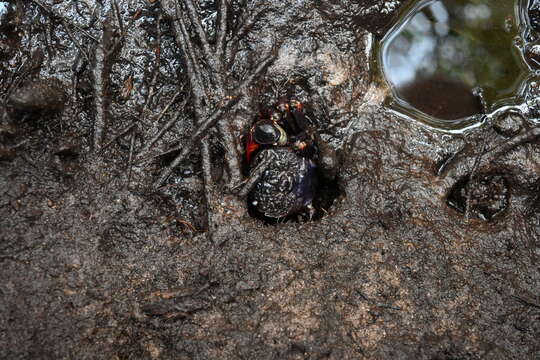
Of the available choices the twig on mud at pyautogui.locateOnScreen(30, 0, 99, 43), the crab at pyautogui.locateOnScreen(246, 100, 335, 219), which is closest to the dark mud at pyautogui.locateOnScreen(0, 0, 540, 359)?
the twig on mud at pyautogui.locateOnScreen(30, 0, 99, 43)

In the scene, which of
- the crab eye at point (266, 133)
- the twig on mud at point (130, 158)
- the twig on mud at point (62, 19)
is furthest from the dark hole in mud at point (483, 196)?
the twig on mud at point (62, 19)

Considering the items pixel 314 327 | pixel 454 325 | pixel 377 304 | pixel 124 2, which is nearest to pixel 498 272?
pixel 454 325

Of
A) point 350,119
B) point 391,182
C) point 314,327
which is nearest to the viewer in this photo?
point 314,327

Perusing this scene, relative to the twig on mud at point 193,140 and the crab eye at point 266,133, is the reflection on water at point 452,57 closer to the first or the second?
the crab eye at point 266,133

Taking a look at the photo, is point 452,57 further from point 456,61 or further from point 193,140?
point 193,140

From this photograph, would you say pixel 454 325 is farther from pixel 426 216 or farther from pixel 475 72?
pixel 475 72

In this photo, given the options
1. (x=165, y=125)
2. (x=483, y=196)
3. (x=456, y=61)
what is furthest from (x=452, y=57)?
(x=165, y=125)
